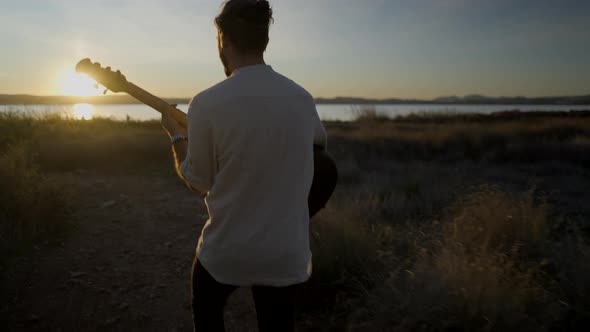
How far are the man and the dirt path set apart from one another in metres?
1.85

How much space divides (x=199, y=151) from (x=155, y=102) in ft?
2.72

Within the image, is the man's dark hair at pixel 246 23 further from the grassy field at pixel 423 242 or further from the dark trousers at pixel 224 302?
the grassy field at pixel 423 242

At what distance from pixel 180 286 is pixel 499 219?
2998 millimetres

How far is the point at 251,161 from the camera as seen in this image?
1.04 m

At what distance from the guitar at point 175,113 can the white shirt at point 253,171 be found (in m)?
0.42

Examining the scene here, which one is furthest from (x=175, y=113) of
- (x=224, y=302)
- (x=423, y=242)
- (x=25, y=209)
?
(x=25, y=209)

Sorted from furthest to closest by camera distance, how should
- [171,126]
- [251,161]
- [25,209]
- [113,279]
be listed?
[25,209]
[113,279]
[171,126]
[251,161]

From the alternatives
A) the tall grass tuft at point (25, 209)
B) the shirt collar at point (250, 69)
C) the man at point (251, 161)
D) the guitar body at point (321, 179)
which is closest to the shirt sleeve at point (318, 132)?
the man at point (251, 161)

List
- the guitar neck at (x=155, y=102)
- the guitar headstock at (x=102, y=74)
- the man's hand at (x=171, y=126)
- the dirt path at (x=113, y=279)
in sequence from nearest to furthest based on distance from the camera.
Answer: the man's hand at (x=171, y=126), the guitar neck at (x=155, y=102), the guitar headstock at (x=102, y=74), the dirt path at (x=113, y=279)

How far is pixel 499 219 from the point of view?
3252mm

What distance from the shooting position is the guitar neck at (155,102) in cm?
159

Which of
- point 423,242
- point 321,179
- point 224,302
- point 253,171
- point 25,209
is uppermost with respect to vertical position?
point 253,171

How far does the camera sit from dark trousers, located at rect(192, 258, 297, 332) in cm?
123

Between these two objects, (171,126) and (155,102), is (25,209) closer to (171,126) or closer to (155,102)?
(155,102)
